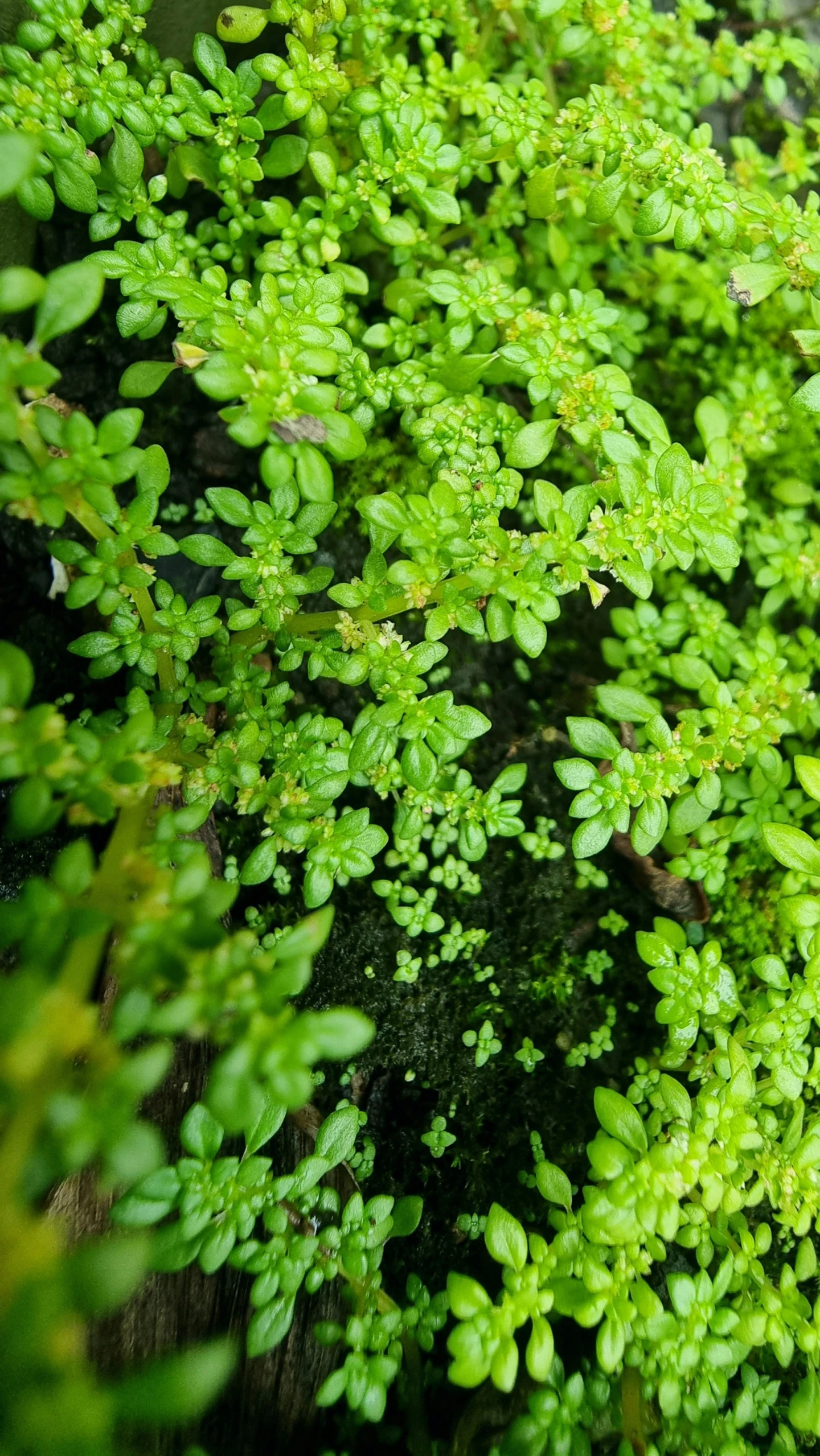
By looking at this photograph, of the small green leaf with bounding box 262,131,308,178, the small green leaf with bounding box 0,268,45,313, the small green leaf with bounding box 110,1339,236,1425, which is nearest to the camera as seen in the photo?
the small green leaf with bounding box 110,1339,236,1425

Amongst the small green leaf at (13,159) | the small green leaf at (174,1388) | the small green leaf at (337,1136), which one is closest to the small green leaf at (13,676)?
the small green leaf at (13,159)

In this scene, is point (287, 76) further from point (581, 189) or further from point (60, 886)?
point (60, 886)

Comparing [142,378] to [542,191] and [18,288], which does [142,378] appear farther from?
[542,191]

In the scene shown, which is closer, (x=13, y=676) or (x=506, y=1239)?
(x=13, y=676)

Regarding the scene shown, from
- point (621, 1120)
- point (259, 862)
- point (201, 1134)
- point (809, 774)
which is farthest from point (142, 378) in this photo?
point (621, 1120)

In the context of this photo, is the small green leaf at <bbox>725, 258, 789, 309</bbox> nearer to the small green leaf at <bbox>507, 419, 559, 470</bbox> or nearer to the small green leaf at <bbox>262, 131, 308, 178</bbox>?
the small green leaf at <bbox>507, 419, 559, 470</bbox>

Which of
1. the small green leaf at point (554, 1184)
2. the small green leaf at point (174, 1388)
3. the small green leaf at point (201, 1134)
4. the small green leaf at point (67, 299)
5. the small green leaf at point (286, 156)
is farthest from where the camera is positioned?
the small green leaf at point (286, 156)

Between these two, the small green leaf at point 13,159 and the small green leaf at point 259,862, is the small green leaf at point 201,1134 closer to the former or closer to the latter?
the small green leaf at point 259,862

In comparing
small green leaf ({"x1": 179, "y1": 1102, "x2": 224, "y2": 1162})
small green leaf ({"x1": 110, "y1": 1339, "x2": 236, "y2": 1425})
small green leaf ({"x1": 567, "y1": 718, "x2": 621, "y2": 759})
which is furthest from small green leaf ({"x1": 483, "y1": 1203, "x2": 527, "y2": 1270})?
small green leaf ({"x1": 567, "y1": 718, "x2": 621, "y2": 759})

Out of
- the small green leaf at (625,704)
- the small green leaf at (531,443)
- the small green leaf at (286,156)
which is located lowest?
the small green leaf at (625,704)

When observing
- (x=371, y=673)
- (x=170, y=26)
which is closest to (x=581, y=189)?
(x=170, y=26)

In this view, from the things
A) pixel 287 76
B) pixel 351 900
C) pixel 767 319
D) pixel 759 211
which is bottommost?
pixel 351 900
